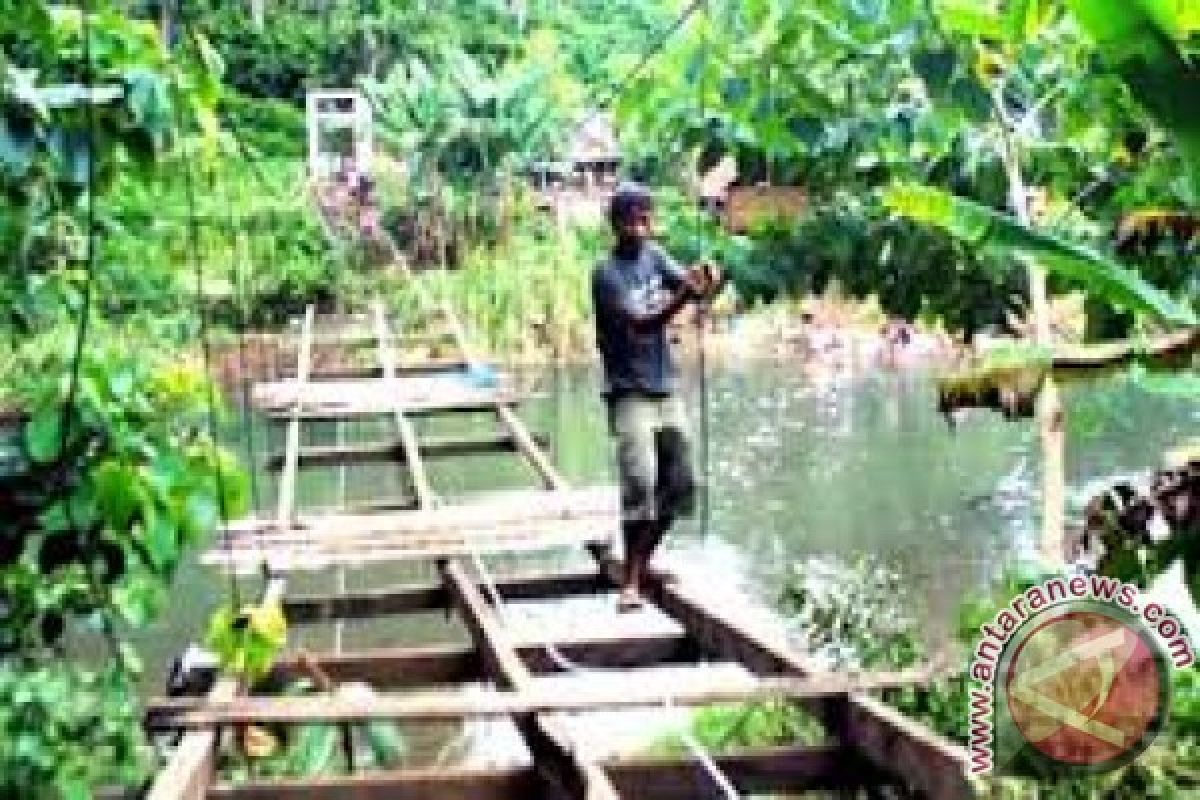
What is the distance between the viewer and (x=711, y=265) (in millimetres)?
3781

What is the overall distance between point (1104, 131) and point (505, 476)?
6414 mm

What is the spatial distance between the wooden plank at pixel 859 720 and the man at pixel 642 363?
10.8 inches

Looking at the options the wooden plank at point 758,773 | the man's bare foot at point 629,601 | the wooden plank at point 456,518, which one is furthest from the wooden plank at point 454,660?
the wooden plank at point 758,773

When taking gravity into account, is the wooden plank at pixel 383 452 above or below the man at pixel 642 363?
below

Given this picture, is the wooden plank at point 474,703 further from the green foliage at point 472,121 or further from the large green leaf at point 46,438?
the green foliage at point 472,121

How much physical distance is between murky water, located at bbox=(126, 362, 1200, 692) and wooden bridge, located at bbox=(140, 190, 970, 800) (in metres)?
0.75

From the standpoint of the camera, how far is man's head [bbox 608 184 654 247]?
13.0ft

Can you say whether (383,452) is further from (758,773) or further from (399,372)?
(758,773)

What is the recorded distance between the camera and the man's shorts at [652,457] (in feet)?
13.5

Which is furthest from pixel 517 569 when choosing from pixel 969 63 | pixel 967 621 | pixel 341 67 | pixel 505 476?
pixel 341 67

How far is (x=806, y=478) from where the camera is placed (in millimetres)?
9727

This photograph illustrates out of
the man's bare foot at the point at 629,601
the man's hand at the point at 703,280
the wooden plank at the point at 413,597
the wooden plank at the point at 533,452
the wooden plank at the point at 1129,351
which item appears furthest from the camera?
the wooden plank at the point at 533,452

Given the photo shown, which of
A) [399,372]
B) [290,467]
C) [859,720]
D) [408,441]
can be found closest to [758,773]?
[859,720]

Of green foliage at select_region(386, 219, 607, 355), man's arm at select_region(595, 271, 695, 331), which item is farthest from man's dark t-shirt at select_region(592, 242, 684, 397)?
green foliage at select_region(386, 219, 607, 355)
